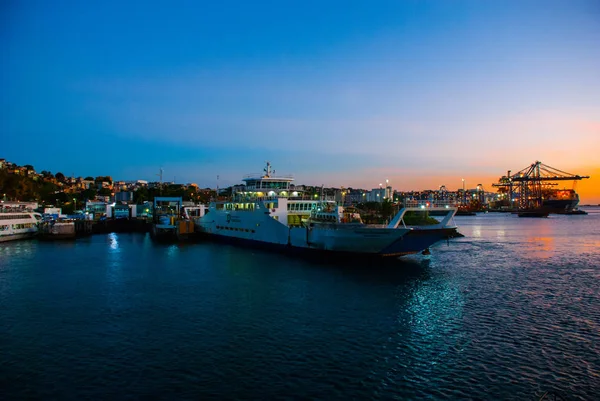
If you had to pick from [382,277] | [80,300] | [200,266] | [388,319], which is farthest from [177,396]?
[200,266]

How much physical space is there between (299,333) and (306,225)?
85.2 feet

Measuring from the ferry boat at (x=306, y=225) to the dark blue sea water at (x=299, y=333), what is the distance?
3.52 meters

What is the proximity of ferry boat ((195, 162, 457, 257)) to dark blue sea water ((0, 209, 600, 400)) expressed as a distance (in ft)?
11.5

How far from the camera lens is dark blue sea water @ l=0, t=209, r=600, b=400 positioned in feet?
43.7

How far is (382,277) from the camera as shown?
31812 millimetres

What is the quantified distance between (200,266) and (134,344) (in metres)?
21.4

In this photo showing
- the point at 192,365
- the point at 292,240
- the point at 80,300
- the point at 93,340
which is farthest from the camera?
the point at 292,240

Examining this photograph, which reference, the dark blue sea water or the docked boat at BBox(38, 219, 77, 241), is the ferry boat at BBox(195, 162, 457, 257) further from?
the docked boat at BBox(38, 219, 77, 241)

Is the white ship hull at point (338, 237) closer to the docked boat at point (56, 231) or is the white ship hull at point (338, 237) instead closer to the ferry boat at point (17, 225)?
the docked boat at point (56, 231)

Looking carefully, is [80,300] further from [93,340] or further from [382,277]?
[382,277]

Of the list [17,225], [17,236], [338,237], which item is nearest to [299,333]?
[338,237]

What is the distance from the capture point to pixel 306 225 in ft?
144

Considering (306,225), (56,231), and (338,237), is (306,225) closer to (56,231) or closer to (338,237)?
(338,237)

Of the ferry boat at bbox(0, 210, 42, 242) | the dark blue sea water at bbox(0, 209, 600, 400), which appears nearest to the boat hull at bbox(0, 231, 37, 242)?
the ferry boat at bbox(0, 210, 42, 242)
